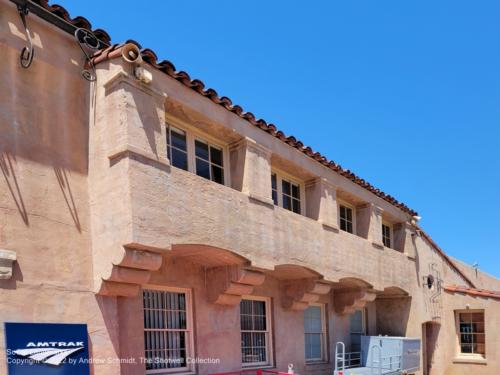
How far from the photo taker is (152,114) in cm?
780

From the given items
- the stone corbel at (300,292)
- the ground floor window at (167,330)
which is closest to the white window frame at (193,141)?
the ground floor window at (167,330)

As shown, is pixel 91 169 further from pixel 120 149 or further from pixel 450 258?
pixel 450 258

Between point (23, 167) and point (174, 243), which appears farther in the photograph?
point (174, 243)

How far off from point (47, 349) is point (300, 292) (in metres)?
6.49

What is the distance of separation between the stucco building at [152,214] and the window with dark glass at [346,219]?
0.98 metres

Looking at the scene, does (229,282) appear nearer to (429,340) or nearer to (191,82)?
(191,82)

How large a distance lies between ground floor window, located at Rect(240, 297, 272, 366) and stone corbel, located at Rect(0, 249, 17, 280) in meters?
5.55

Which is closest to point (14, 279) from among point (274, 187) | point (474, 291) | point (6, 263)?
point (6, 263)

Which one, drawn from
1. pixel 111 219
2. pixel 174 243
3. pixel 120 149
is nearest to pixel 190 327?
pixel 174 243

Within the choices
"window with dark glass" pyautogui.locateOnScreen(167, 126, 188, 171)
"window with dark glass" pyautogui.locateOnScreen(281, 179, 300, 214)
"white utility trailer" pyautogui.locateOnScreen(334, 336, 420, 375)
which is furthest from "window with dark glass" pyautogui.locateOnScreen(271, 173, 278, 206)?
"white utility trailer" pyautogui.locateOnScreen(334, 336, 420, 375)

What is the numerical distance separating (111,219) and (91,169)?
36.2 inches

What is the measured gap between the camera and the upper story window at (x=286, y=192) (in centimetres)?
1165

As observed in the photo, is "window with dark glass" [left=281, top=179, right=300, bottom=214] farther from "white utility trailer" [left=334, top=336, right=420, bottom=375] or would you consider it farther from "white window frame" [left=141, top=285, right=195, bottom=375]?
"white utility trailer" [left=334, top=336, right=420, bottom=375]

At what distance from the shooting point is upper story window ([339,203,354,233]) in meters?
14.3
